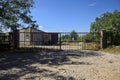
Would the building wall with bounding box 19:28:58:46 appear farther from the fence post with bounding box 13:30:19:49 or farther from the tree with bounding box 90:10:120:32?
the tree with bounding box 90:10:120:32

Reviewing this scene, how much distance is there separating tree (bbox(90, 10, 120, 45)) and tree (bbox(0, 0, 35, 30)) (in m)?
9.65

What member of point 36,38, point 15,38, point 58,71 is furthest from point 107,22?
point 58,71

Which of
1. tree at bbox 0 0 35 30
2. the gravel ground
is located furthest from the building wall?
the gravel ground

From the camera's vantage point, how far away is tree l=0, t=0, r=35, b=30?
73.7 ft

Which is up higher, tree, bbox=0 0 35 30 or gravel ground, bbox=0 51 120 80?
tree, bbox=0 0 35 30

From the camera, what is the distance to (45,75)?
11039mm

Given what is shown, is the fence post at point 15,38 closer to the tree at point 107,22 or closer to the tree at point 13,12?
the tree at point 13,12

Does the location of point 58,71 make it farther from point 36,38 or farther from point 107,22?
point 36,38

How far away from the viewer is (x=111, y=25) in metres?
36.1

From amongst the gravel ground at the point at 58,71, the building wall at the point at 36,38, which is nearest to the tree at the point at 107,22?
the building wall at the point at 36,38

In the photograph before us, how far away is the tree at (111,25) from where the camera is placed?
25377 millimetres

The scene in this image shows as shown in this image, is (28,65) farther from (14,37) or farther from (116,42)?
(116,42)

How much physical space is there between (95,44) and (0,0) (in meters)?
11.3

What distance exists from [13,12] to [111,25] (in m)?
18.6
